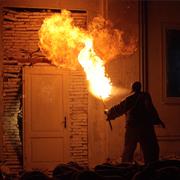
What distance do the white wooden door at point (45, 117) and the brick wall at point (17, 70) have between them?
0.19 meters

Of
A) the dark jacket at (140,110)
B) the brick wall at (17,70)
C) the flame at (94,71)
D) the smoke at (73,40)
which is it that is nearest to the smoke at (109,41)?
the smoke at (73,40)

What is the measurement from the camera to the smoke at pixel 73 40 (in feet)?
40.2

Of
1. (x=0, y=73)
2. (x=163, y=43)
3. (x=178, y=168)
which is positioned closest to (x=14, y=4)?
(x=0, y=73)

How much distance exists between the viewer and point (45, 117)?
12.1 m

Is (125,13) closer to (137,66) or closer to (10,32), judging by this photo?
(137,66)

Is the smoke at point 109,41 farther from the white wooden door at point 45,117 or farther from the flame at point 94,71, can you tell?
the white wooden door at point 45,117

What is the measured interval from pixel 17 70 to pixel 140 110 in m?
3.44

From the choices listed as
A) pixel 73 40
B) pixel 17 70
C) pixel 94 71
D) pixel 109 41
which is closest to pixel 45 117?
pixel 17 70

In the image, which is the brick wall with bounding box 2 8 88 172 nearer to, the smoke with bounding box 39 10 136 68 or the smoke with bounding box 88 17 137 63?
the smoke with bounding box 39 10 136 68

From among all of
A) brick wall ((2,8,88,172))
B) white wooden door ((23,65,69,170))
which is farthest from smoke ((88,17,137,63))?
white wooden door ((23,65,69,170))

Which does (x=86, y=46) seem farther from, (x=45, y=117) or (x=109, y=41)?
(x=45, y=117)

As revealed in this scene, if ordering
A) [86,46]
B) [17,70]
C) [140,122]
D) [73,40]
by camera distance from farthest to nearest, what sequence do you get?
[86,46] < [73,40] < [17,70] < [140,122]

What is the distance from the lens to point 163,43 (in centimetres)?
1309

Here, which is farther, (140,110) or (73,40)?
(73,40)
